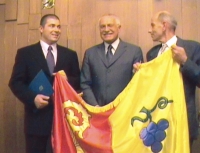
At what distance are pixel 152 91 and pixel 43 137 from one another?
32.7 inches

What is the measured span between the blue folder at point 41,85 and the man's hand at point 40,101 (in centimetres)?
4

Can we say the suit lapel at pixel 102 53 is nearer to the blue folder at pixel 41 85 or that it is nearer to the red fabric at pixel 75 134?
the red fabric at pixel 75 134

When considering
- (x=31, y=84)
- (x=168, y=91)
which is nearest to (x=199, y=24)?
(x=168, y=91)

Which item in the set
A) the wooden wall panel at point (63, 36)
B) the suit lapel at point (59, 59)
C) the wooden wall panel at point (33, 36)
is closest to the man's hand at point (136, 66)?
the suit lapel at point (59, 59)

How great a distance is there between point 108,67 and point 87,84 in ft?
0.64

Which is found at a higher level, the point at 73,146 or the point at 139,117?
the point at 139,117

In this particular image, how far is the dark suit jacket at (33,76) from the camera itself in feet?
9.29

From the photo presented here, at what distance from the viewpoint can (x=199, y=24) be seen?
332 cm

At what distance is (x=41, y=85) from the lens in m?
2.80

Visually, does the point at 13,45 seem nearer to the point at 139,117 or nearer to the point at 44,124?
the point at 44,124

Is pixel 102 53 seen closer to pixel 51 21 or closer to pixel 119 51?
pixel 119 51

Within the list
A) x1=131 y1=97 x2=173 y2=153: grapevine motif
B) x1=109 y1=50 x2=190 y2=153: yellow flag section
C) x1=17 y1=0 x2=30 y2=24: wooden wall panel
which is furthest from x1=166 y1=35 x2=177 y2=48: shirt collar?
x1=17 y1=0 x2=30 y2=24: wooden wall panel

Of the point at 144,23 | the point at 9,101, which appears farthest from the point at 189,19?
the point at 9,101

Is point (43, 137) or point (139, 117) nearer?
point (139, 117)
